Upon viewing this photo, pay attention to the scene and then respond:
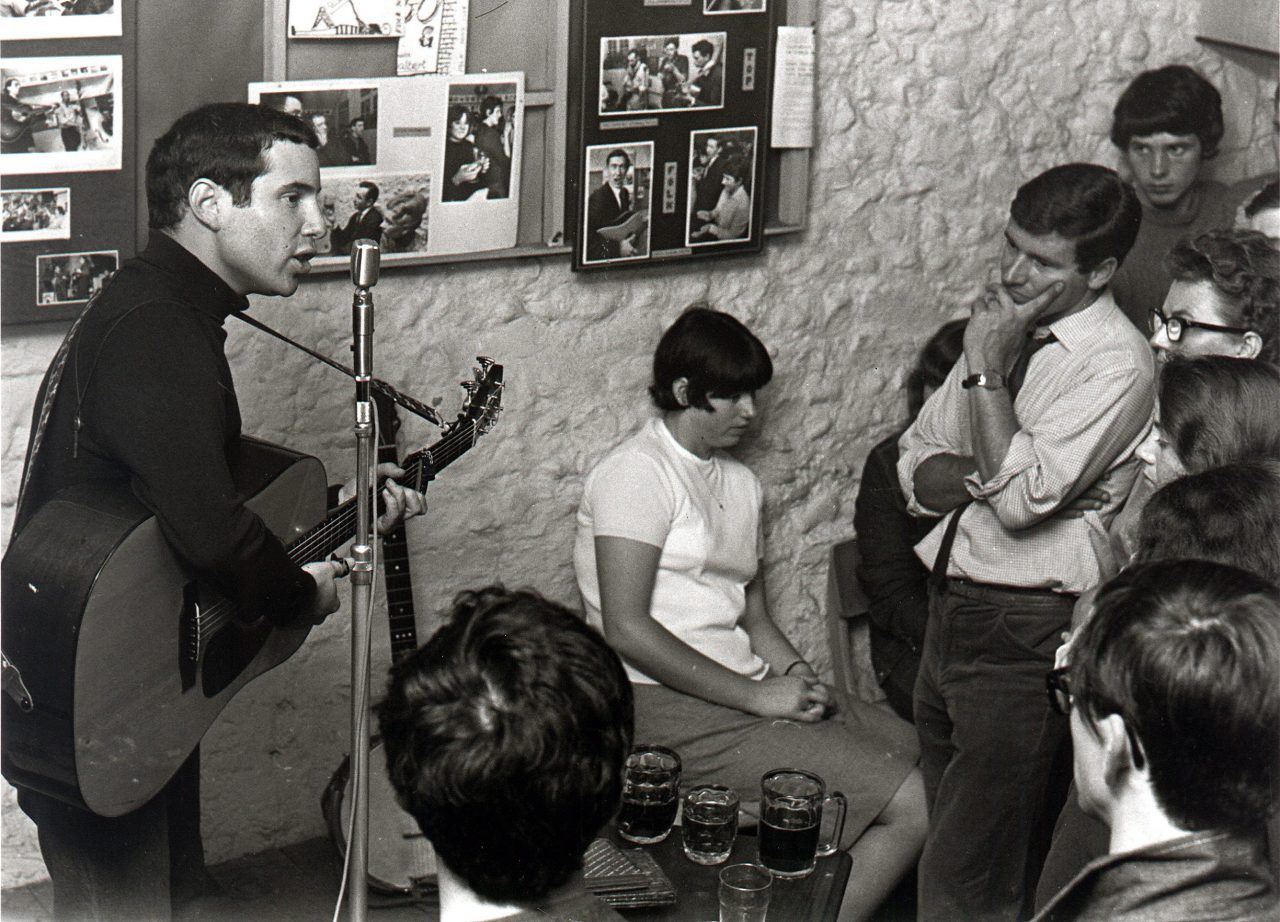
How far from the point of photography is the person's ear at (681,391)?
3.61 m

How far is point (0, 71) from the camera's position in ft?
9.01

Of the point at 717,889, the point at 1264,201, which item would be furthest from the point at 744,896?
the point at 1264,201

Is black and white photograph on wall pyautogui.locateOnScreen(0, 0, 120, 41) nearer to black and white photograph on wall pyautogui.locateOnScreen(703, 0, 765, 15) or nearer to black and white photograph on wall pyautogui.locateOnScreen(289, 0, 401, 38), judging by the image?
black and white photograph on wall pyautogui.locateOnScreen(289, 0, 401, 38)

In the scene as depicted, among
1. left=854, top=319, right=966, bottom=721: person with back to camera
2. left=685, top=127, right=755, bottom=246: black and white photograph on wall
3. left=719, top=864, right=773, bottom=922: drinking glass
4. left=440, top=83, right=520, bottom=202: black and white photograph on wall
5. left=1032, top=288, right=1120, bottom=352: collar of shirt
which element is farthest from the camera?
left=854, top=319, right=966, bottom=721: person with back to camera

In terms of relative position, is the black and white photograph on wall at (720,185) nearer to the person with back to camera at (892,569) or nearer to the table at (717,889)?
the person with back to camera at (892,569)

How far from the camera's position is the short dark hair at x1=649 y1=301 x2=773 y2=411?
11.7 ft

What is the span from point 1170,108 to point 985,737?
6.65 feet

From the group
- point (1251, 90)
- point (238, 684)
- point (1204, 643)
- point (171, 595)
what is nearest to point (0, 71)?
point (171, 595)

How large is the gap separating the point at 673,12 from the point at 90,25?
1.41m

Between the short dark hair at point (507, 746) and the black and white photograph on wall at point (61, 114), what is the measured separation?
5.50 feet

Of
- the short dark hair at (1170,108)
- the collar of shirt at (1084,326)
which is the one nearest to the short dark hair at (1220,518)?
the collar of shirt at (1084,326)

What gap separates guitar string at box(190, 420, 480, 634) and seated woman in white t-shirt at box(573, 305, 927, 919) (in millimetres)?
527

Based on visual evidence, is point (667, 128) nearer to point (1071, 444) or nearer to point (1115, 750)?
point (1071, 444)

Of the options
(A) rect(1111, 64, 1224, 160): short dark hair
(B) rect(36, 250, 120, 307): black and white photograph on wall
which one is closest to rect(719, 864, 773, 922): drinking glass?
(B) rect(36, 250, 120, 307): black and white photograph on wall
